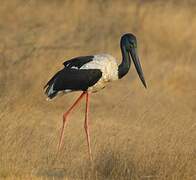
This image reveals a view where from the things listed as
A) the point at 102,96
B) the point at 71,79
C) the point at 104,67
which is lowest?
the point at 71,79

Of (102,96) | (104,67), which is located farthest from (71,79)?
(102,96)

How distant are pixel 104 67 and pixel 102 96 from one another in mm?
4320

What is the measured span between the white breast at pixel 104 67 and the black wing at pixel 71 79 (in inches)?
1.8

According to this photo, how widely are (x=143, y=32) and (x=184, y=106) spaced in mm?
5557

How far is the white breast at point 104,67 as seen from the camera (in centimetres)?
1214

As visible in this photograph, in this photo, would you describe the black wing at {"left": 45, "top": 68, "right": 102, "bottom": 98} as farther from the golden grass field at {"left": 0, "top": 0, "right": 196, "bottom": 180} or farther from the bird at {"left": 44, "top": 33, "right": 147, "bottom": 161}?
the golden grass field at {"left": 0, "top": 0, "right": 196, "bottom": 180}

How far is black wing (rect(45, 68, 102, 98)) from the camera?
12109 millimetres

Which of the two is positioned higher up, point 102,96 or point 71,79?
point 102,96

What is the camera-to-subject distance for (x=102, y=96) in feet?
54.0

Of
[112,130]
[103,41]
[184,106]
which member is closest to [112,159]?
[112,130]

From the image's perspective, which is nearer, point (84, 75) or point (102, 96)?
point (84, 75)

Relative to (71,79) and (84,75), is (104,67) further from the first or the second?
(71,79)

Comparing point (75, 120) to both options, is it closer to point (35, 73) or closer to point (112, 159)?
point (35, 73)

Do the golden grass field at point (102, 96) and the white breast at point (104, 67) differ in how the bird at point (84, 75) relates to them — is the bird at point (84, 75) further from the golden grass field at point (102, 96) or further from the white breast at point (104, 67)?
the golden grass field at point (102, 96)
